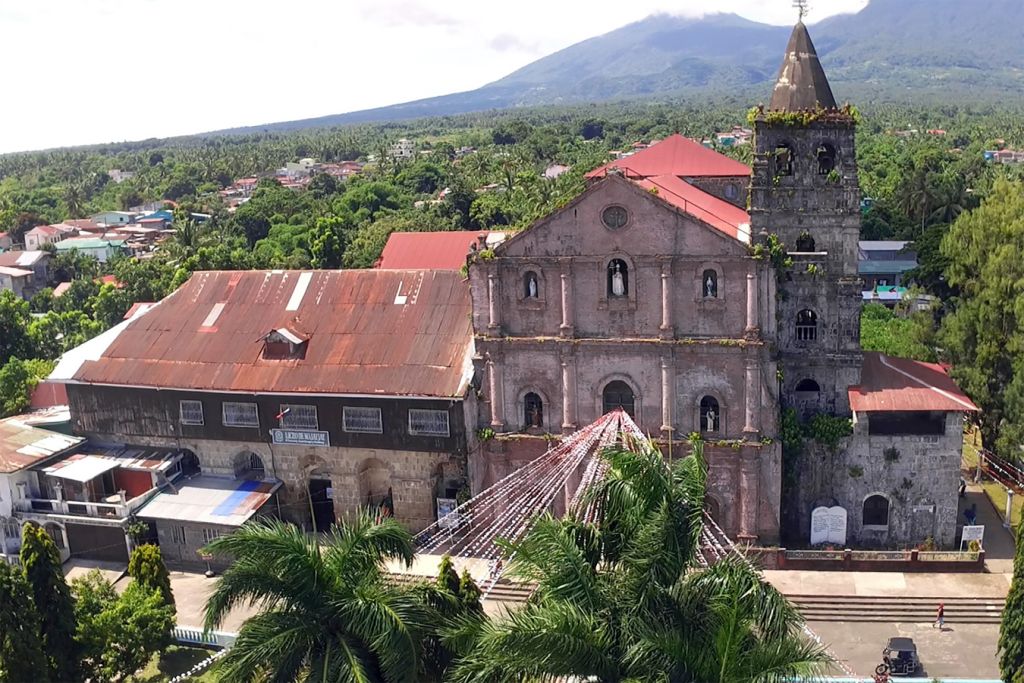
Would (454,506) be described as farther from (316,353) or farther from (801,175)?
(801,175)

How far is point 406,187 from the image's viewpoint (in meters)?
135

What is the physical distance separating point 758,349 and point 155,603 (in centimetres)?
1967

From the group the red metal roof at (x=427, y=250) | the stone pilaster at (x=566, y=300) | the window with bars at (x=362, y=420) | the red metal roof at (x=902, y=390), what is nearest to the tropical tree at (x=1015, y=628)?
the red metal roof at (x=902, y=390)

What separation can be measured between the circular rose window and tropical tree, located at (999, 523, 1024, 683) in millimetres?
14402

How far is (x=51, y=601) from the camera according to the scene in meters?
22.9

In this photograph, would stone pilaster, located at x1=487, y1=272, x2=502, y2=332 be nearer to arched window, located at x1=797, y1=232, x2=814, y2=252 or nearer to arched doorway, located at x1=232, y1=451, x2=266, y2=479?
arched window, located at x1=797, y1=232, x2=814, y2=252

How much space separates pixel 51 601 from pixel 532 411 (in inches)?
627

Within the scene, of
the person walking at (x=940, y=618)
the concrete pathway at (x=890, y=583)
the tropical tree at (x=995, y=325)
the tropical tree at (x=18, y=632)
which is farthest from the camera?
the tropical tree at (x=995, y=325)

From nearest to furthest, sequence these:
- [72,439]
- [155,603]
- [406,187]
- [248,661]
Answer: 1. [248,661]
2. [155,603]
3. [72,439]
4. [406,187]

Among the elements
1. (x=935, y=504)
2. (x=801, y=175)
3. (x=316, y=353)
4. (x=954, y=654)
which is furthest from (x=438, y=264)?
(x=954, y=654)

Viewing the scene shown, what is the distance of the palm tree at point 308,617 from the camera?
677 inches

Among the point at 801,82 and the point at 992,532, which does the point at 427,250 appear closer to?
the point at 801,82

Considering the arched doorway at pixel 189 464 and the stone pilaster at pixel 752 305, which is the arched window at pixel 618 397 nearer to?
the stone pilaster at pixel 752 305

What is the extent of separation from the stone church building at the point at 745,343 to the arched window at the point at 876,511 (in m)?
0.06
